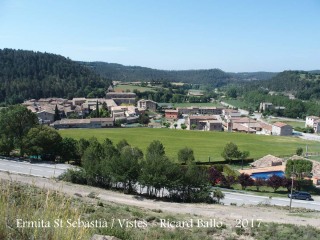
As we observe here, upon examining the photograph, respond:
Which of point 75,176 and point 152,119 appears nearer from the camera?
point 75,176

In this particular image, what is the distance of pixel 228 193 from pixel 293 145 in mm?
30589

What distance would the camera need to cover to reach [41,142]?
98.5 feet

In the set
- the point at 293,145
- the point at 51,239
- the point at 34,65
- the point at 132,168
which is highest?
the point at 34,65

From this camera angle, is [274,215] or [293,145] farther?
[293,145]

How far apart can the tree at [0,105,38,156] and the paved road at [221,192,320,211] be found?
818 inches

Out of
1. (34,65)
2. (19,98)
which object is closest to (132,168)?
(19,98)

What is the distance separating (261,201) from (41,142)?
2032cm

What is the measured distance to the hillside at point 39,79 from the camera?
316ft

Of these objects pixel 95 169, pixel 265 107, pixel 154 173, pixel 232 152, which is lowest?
pixel 232 152

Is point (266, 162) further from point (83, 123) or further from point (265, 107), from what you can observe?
point (265, 107)

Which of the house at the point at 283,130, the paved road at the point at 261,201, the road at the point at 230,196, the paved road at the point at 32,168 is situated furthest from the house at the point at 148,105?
the paved road at the point at 261,201

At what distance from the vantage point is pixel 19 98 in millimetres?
91938

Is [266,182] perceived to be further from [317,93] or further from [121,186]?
[317,93]

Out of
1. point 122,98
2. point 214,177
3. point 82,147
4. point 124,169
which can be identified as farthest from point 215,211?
point 122,98
